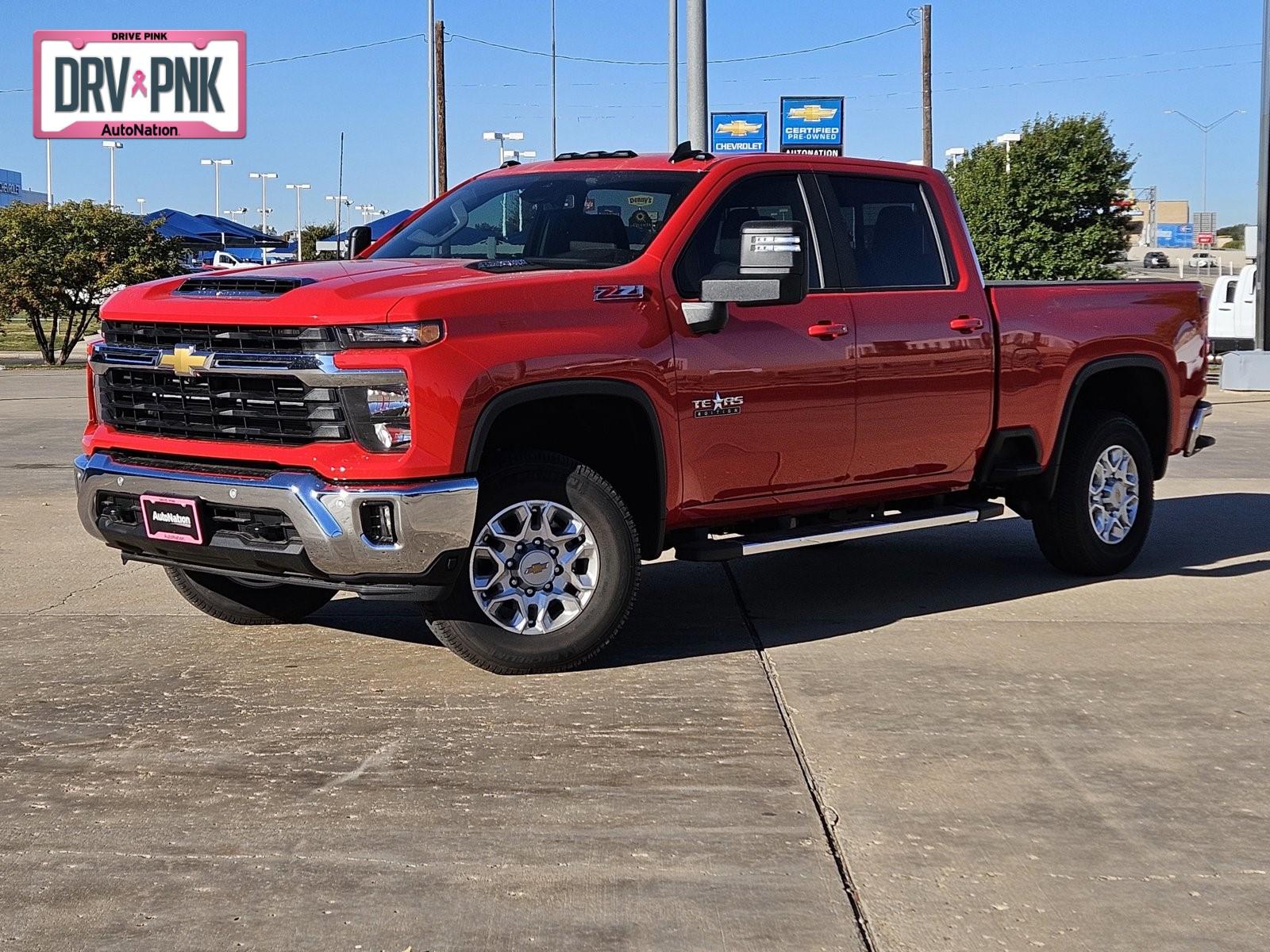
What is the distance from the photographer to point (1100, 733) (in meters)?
5.45

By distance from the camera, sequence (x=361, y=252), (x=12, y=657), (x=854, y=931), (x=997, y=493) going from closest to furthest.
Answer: (x=854, y=931) → (x=12, y=657) → (x=361, y=252) → (x=997, y=493)

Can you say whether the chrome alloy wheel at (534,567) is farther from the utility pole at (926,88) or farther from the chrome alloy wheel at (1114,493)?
the utility pole at (926,88)

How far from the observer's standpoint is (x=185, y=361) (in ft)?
19.5

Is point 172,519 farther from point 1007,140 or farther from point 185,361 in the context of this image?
point 1007,140

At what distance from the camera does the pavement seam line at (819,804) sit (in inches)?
150

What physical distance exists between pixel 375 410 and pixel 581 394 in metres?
0.81

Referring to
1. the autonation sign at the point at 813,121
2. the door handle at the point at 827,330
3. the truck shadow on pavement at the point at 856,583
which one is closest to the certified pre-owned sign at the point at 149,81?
the autonation sign at the point at 813,121

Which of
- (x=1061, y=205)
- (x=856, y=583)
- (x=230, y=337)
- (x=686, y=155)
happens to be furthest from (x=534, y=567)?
(x=1061, y=205)

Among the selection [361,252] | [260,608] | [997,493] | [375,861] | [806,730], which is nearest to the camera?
→ [375,861]

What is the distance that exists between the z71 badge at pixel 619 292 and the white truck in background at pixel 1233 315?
23.1 m

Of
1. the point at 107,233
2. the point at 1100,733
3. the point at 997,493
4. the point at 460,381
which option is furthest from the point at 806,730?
the point at 107,233

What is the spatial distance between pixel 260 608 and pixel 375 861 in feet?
10.1

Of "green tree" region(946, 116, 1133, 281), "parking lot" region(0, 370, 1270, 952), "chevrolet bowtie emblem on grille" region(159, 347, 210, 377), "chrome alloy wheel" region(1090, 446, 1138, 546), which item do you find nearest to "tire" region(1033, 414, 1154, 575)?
"chrome alloy wheel" region(1090, 446, 1138, 546)

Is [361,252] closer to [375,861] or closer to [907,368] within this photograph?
[907,368]
